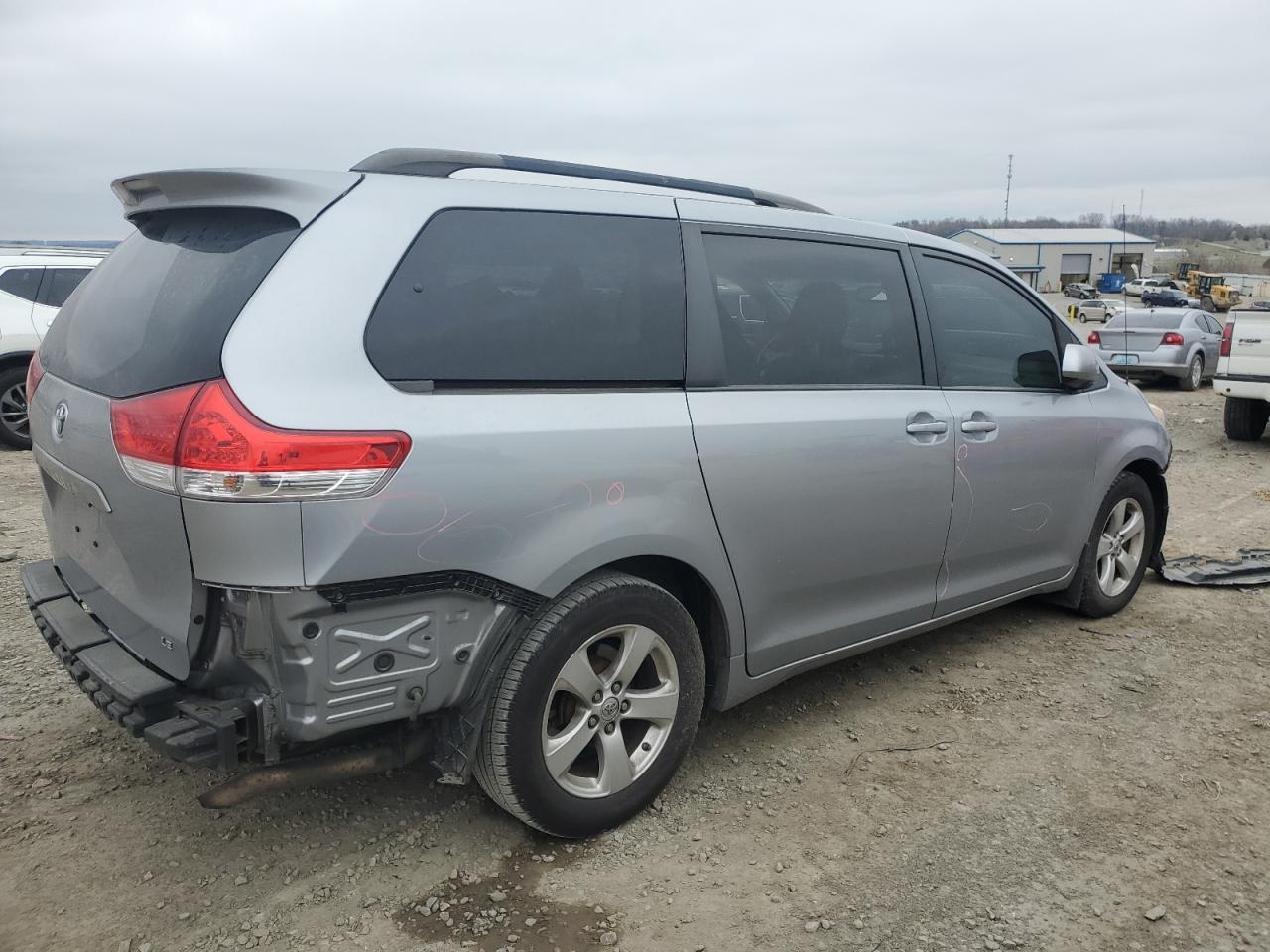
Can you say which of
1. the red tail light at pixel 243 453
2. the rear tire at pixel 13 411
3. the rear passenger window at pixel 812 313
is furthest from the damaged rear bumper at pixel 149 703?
the rear tire at pixel 13 411

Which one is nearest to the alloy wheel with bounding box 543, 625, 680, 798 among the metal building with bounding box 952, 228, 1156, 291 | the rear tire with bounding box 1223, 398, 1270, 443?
the rear tire with bounding box 1223, 398, 1270, 443

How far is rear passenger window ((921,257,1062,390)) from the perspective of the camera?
3.81 metres

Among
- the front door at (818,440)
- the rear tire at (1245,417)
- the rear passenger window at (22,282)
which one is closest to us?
the front door at (818,440)

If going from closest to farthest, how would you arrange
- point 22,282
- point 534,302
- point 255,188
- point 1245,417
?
point 255,188
point 534,302
point 22,282
point 1245,417

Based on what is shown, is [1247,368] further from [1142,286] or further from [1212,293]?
[1142,286]

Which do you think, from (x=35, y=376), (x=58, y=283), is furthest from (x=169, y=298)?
(x=58, y=283)

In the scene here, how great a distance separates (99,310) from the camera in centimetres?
284

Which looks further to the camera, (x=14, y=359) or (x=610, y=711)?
(x=14, y=359)

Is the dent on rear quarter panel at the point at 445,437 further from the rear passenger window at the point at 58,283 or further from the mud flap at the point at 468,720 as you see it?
the rear passenger window at the point at 58,283

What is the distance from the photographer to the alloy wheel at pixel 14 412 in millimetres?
8844

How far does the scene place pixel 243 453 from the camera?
7.06 ft

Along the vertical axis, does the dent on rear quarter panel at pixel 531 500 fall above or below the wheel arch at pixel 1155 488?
above

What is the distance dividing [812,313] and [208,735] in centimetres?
223

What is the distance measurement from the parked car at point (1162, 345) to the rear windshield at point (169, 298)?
49.8 feet
